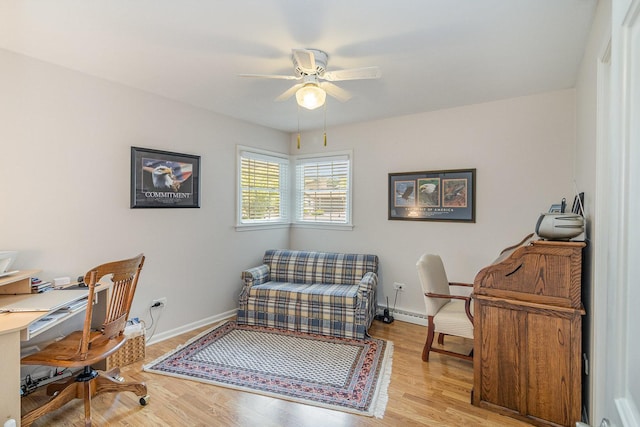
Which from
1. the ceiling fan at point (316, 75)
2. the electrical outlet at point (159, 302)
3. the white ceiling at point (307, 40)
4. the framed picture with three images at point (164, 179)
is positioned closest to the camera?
the white ceiling at point (307, 40)

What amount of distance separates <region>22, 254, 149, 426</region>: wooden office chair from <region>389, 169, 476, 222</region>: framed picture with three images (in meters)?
2.91

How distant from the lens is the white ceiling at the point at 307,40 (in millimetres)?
1831

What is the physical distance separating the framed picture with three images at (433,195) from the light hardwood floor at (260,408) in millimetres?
1706

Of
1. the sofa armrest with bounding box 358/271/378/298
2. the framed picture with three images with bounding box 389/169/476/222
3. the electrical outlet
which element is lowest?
the electrical outlet

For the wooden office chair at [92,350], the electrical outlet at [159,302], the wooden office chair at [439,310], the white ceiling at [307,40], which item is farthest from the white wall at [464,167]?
the wooden office chair at [92,350]

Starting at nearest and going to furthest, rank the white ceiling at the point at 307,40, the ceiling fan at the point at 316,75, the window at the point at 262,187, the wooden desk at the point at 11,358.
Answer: the wooden desk at the point at 11,358, the white ceiling at the point at 307,40, the ceiling fan at the point at 316,75, the window at the point at 262,187

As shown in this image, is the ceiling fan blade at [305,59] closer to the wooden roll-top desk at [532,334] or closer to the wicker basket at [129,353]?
the wooden roll-top desk at [532,334]

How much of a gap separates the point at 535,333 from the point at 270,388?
1.92m

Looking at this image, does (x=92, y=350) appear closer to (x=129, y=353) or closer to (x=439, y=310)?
(x=129, y=353)

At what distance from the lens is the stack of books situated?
2.33 m

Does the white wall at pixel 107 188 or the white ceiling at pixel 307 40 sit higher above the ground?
the white ceiling at pixel 307 40

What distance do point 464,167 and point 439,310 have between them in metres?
1.66

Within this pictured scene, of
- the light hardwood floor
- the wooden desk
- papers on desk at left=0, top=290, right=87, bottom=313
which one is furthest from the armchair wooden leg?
papers on desk at left=0, top=290, right=87, bottom=313

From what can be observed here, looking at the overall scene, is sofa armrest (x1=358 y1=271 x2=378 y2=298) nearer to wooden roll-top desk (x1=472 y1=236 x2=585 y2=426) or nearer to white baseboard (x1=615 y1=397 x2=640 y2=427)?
wooden roll-top desk (x1=472 y1=236 x2=585 y2=426)
